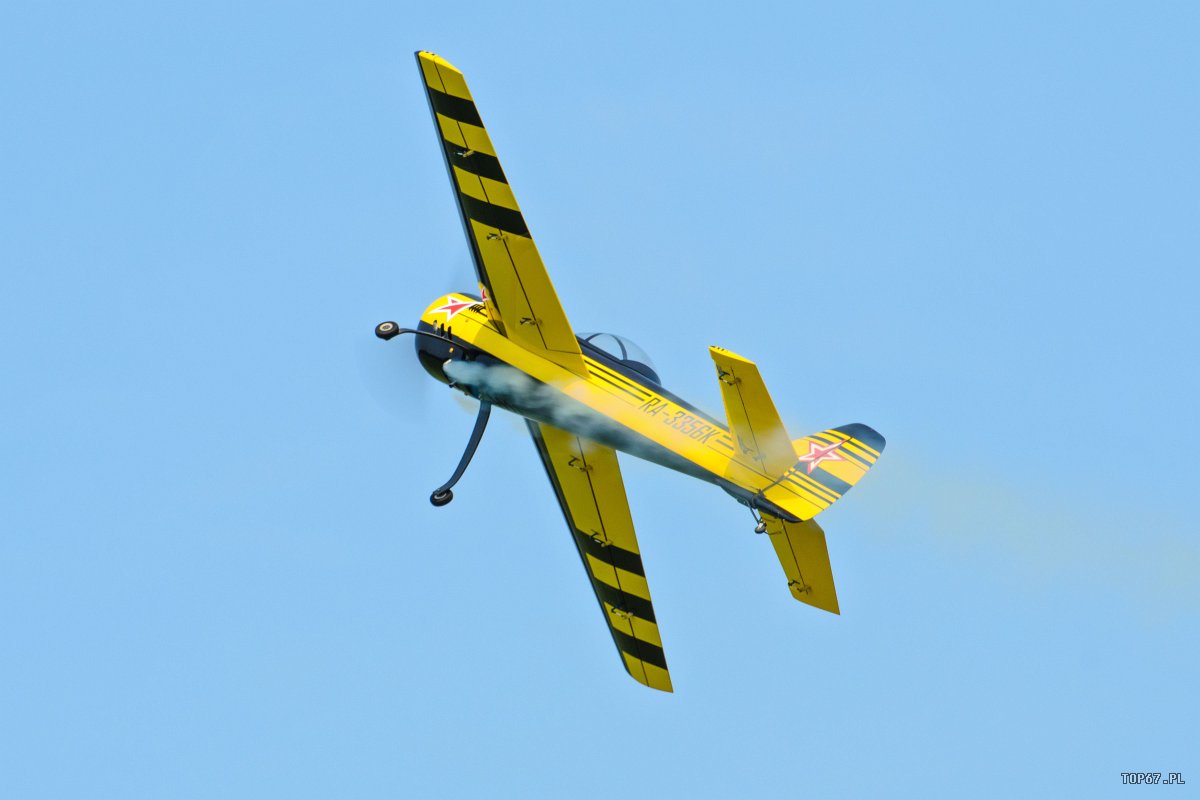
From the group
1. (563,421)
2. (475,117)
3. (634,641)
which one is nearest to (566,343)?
(563,421)

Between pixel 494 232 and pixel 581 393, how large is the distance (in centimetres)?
219

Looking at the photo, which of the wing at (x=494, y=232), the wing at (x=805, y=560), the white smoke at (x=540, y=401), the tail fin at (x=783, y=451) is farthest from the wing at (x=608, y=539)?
the tail fin at (x=783, y=451)

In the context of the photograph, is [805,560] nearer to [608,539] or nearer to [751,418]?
[751,418]

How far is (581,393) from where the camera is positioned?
26.1 meters

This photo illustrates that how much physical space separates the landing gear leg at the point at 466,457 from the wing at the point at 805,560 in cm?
371

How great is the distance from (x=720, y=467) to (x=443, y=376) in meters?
3.70

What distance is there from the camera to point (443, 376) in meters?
26.6

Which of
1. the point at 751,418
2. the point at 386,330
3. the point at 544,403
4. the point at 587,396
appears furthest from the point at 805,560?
the point at 386,330

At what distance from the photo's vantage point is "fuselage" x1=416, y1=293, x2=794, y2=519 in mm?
25531

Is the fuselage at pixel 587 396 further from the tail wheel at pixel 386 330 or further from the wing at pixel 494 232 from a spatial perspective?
the tail wheel at pixel 386 330

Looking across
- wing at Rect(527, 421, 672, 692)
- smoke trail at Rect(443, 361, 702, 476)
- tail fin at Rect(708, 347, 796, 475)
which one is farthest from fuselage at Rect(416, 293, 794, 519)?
wing at Rect(527, 421, 672, 692)

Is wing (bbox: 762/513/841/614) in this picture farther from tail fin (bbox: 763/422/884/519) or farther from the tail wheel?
the tail wheel

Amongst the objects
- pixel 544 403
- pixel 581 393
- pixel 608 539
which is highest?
pixel 581 393

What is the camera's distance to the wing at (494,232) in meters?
24.9
